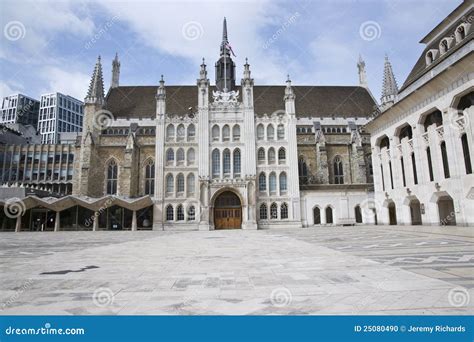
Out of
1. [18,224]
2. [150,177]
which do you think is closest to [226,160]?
[150,177]

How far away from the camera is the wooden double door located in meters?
38.4

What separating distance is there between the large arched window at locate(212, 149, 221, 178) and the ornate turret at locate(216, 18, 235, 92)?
1424 centimetres

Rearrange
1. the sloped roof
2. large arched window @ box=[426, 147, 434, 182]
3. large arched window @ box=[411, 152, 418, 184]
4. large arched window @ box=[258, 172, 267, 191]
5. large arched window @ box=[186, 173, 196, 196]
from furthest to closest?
the sloped roof, large arched window @ box=[258, 172, 267, 191], large arched window @ box=[186, 173, 196, 196], large arched window @ box=[411, 152, 418, 184], large arched window @ box=[426, 147, 434, 182]

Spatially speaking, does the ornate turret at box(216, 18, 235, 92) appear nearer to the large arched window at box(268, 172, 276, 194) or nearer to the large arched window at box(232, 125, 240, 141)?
the large arched window at box(232, 125, 240, 141)

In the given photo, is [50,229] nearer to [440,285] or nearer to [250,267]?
[250,267]

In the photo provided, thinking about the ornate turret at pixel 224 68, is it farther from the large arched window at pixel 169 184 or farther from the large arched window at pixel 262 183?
the large arched window at pixel 169 184

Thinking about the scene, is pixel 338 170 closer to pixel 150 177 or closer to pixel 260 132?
pixel 260 132

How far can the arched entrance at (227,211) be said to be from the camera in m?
38.4

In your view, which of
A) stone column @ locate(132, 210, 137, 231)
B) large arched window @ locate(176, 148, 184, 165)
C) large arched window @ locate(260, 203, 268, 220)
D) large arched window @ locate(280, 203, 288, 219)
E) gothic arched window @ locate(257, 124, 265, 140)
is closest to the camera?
stone column @ locate(132, 210, 137, 231)

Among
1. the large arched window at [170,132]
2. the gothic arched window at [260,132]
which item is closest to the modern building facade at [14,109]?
the large arched window at [170,132]

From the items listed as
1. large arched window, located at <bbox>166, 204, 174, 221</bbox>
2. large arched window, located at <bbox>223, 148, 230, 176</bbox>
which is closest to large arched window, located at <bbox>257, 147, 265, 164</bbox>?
large arched window, located at <bbox>223, 148, 230, 176</bbox>

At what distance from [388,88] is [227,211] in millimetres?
34205

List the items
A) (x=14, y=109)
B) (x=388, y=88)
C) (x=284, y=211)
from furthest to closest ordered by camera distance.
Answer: (x=14, y=109) < (x=388, y=88) < (x=284, y=211)

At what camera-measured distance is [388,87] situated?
50.3 m
